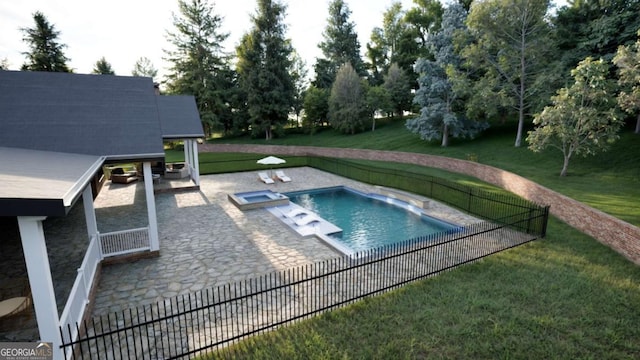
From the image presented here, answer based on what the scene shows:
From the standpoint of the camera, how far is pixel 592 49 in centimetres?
2508

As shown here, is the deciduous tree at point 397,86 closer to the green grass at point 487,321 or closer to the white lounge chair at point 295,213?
the white lounge chair at point 295,213

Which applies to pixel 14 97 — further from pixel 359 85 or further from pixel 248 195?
pixel 359 85

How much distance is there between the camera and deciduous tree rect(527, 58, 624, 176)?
1608 cm

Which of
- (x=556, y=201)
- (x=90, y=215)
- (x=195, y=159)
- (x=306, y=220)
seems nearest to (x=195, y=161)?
(x=195, y=159)

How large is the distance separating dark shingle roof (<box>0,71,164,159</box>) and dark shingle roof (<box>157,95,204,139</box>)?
6839 millimetres

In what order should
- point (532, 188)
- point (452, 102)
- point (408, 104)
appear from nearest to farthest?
1. point (532, 188)
2. point (452, 102)
3. point (408, 104)

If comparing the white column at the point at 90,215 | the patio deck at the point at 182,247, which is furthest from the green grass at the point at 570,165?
the white column at the point at 90,215

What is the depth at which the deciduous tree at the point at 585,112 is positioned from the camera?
1608cm

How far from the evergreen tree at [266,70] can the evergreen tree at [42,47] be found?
2442 centimetres

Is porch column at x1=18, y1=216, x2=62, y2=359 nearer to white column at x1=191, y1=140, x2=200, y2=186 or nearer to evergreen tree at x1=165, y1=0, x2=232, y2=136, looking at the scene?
white column at x1=191, y1=140, x2=200, y2=186

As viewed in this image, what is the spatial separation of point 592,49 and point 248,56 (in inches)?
1584

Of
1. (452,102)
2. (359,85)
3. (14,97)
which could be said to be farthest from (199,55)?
(14,97)

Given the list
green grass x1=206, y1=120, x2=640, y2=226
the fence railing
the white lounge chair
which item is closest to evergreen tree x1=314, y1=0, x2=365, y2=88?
green grass x1=206, y1=120, x2=640, y2=226

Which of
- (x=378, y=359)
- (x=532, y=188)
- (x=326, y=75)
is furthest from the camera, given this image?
(x=326, y=75)
